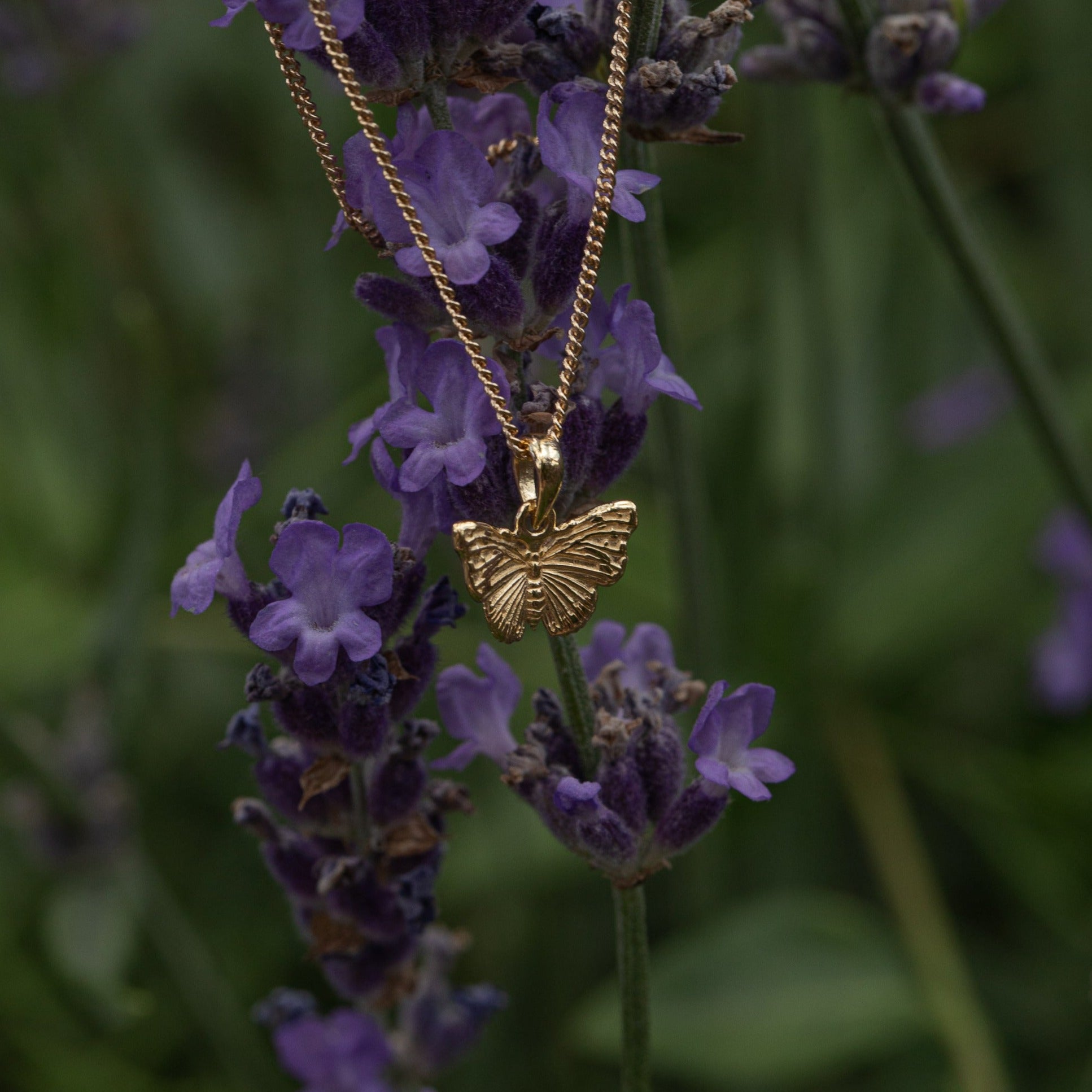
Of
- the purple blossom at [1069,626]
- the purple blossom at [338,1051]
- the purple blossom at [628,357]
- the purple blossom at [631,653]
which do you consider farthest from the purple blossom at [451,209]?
the purple blossom at [1069,626]

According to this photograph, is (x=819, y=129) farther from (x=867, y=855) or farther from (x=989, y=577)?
(x=867, y=855)

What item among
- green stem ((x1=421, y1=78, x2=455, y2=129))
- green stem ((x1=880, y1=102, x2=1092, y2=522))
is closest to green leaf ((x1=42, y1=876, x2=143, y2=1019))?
green stem ((x1=421, y1=78, x2=455, y2=129))

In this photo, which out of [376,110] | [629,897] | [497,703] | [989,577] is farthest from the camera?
[989,577]

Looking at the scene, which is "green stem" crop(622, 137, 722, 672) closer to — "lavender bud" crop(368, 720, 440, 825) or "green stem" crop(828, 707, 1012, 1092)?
"lavender bud" crop(368, 720, 440, 825)

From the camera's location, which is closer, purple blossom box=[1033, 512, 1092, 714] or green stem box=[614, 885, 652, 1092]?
green stem box=[614, 885, 652, 1092]

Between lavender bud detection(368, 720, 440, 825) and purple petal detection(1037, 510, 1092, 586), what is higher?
lavender bud detection(368, 720, 440, 825)

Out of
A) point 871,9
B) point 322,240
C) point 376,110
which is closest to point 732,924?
point 871,9

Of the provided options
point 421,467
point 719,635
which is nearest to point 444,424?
point 421,467
